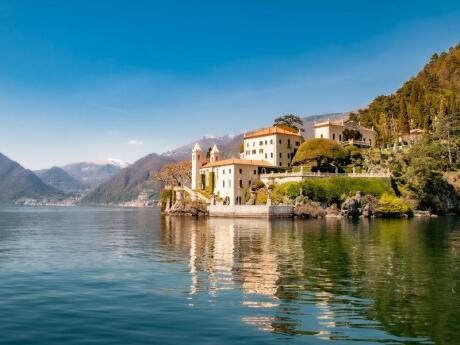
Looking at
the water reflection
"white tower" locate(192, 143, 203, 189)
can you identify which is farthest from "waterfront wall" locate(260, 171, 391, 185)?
the water reflection

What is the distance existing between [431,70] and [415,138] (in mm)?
80575

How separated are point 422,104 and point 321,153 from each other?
54.5 m

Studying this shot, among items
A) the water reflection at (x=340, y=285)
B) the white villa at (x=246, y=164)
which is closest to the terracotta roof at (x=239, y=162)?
the white villa at (x=246, y=164)

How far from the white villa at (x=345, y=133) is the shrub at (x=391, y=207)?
1021 inches

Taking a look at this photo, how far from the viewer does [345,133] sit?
123000mm

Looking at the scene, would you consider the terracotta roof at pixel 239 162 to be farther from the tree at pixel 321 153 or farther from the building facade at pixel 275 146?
the tree at pixel 321 153

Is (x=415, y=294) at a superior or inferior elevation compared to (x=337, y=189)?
inferior

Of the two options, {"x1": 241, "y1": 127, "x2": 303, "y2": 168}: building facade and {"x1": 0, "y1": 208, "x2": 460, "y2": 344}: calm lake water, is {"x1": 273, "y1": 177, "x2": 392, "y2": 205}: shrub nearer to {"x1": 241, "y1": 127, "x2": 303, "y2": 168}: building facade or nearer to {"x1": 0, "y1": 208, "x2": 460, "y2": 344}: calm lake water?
{"x1": 241, "y1": 127, "x2": 303, "y2": 168}: building facade

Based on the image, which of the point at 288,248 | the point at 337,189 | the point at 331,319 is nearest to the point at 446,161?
the point at 337,189

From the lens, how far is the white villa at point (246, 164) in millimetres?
108562

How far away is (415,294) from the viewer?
22109 mm

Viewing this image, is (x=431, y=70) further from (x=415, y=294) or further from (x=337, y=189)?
(x=415, y=294)

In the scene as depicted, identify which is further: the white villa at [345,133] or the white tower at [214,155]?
the white tower at [214,155]

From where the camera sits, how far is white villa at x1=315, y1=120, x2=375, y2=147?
119875 millimetres
